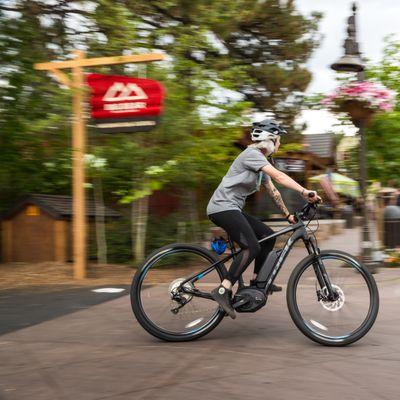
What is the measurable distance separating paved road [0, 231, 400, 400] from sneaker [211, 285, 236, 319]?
0.84 ft

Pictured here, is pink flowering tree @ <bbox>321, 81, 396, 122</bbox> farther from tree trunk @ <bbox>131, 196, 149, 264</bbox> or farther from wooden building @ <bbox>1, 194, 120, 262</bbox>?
wooden building @ <bbox>1, 194, 120, 262</bbox>

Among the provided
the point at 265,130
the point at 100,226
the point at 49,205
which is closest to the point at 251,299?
the point at 265,130

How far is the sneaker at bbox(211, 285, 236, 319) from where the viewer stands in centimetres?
486

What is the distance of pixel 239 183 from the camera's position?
493 centimetres

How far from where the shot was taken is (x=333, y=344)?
473 cm

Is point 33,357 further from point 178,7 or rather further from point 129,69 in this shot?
point 178,7

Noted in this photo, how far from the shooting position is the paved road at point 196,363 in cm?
368

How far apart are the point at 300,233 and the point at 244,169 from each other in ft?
2.29

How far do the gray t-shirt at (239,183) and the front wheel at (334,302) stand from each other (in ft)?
2.44

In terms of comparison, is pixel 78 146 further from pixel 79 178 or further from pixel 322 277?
pixel 322 277

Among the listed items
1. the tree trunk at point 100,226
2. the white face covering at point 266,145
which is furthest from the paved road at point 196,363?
the tree trunk at point 100,226

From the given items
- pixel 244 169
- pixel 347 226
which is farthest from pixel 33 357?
pixel 347 226

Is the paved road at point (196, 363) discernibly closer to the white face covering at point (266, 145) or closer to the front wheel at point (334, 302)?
the front wheel at point (334, 302)

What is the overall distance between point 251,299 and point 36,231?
677 cm
